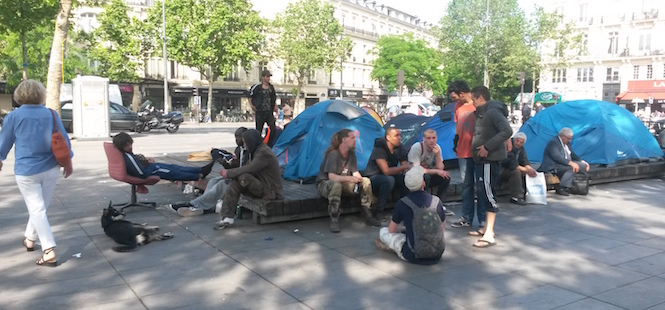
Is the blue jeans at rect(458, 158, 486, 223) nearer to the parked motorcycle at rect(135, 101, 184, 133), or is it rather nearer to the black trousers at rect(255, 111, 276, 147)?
the black trousers at rect(255, 111, 276, 147)

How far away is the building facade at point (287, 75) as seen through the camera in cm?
4703

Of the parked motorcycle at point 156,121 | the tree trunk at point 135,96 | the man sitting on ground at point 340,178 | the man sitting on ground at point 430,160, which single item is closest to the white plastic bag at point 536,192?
the man sitting on ground at point 430,160

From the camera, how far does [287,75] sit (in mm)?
58531

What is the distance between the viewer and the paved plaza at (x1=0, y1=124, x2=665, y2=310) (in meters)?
4.18

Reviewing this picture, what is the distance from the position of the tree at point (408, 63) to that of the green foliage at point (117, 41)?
28371 millimetres

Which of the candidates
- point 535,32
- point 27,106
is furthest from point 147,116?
point 535,32

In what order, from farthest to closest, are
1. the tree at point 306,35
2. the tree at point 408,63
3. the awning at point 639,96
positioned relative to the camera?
the tree at point 408,63, the awning at point 639,96, the tree at point 306,35

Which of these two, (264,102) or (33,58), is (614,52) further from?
(264,102)

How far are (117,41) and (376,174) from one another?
3837cm

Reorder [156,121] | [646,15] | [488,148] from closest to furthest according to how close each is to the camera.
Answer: [488,148] → [156,121] → [646,15]

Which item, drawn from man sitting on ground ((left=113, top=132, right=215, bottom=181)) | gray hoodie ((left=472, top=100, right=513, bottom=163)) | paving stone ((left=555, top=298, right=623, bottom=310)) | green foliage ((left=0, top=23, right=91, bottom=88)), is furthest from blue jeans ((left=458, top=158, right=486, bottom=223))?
green foliage ((left=0, top=23, right=91, bottom=88))

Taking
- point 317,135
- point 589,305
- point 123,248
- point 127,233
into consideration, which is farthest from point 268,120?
point 589,305

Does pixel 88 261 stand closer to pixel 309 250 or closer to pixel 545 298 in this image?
pixel 309 250

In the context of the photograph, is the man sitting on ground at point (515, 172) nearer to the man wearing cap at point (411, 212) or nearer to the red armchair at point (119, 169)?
the man wearing cap at point (411, 212)
